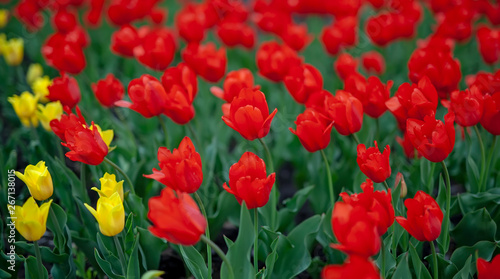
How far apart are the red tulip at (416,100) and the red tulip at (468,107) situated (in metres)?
0.07

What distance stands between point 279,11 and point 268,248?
174 cm

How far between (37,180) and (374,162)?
0.89 meters

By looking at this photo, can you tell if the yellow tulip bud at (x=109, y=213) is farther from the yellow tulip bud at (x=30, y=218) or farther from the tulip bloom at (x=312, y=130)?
the tulip bloom at (x=312, y=130)

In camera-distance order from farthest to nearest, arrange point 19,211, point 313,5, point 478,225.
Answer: point 313,5 → point 478,225 → point 19,211

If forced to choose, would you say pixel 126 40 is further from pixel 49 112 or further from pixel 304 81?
pixel 304 81

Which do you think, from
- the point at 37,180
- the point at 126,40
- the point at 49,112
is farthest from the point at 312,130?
the point at 126,40

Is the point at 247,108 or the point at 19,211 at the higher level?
the point at 247,108

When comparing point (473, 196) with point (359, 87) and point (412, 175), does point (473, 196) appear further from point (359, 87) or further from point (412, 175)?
point (359, 87)

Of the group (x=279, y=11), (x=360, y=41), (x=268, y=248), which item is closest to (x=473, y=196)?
(x=268, y=248)

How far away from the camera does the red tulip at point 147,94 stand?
4.94 feet

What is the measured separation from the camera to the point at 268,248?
5.12ft

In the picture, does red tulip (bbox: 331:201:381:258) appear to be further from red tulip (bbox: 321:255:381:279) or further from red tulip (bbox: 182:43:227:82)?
red tulip (bbox: 182:43:227:82)

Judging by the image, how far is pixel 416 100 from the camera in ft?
4.49

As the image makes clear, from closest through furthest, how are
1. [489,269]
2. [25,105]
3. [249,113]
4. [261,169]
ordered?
1. [489,269]
2. [261,169]
3. [249,113]
4. [25,105]
